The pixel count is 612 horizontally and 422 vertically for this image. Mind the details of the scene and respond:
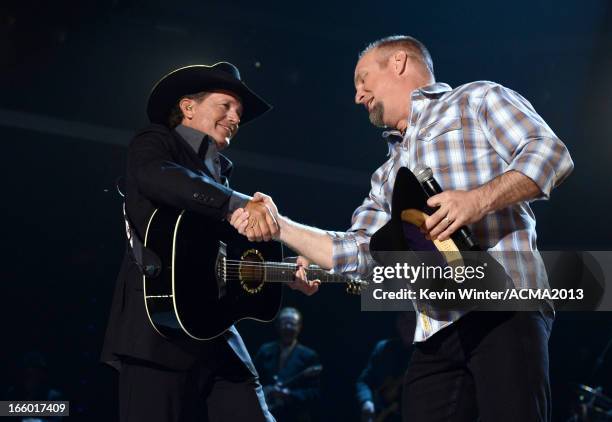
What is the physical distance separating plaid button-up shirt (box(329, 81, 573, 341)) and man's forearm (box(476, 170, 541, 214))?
19 millimetres

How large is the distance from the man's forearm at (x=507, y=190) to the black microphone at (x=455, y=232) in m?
0.09

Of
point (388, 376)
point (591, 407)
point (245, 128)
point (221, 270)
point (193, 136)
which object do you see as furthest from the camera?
point (245, 128)

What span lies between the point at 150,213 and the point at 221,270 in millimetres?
389

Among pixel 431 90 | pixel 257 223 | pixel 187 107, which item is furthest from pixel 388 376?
pixel 431 90

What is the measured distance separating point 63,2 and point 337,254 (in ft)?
16.5

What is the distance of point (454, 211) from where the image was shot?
1938 millimetres

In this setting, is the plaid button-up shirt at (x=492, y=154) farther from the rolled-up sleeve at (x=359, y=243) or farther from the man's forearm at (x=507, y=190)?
the rolled-up sleeve at (x=359, y=243)

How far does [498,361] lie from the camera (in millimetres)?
2080

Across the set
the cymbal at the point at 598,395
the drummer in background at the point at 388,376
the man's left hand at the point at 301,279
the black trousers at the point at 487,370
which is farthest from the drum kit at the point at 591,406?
the black trousers at the point at 487,370

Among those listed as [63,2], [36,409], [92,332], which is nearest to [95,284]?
[92,332]

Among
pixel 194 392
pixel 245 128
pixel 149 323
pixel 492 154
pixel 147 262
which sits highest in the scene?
pixel 245 128

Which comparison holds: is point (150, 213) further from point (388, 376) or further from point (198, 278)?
point (388, 376)

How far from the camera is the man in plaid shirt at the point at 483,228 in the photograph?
1.99m

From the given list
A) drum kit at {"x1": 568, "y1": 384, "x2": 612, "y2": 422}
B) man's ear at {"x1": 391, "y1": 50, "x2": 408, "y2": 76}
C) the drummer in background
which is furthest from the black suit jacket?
drum kit at {"x1": 568, "y1": 384, "x2": 612, "y2": 422}
